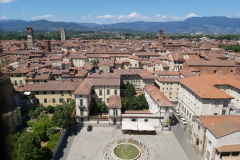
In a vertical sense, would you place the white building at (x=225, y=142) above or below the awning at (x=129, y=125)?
above

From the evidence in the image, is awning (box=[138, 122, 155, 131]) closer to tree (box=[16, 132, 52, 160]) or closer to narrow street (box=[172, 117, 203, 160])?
narrow street (box=[172, 117, 203, 160])

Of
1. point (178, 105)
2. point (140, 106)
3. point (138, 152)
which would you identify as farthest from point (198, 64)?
point (138, 152)

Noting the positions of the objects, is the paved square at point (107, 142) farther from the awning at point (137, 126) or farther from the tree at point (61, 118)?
the tree at point (61, 118)

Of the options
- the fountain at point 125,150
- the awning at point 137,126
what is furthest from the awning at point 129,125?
the fountain at point 125,150

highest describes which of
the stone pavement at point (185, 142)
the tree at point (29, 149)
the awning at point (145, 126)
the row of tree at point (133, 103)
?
the tree at point (29, 149)

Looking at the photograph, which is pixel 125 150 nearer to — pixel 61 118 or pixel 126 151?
pixel 126 151
